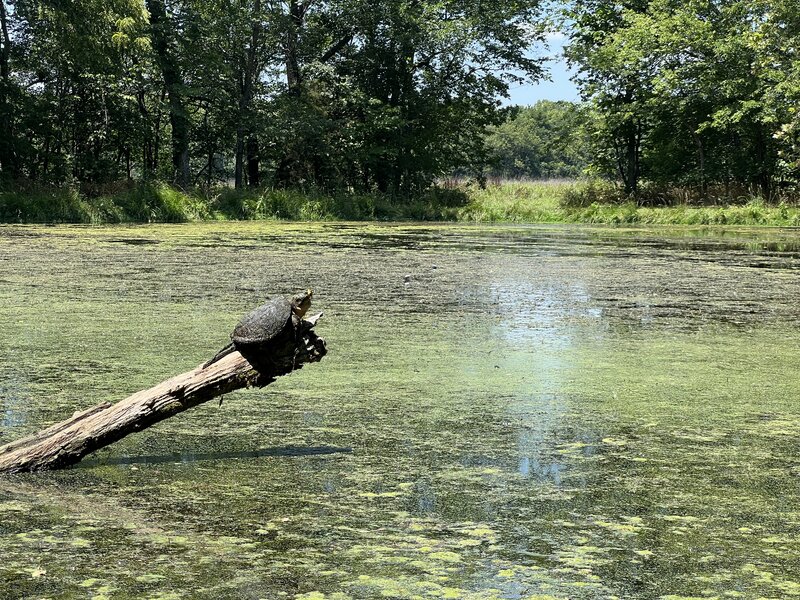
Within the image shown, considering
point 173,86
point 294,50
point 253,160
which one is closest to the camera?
point 173,86

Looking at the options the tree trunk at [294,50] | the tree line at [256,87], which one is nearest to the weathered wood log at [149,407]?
the tree line at [256,87]

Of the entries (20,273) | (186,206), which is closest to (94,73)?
(186,206)

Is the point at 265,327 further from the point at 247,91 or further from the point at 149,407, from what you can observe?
the point at 247,91

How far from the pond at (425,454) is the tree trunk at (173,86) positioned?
1298cm

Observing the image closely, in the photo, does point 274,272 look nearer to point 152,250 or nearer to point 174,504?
point 152,250

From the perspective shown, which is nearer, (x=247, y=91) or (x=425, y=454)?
(x=425, y=454)

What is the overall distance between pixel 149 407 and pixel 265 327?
397 millimetres

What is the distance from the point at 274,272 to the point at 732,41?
1390 centimetres

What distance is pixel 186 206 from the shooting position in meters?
16.4

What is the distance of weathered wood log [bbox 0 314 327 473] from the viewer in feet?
7.52

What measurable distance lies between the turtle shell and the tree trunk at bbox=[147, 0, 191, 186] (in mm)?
16522

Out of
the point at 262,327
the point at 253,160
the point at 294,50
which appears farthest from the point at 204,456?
the point at 253,160

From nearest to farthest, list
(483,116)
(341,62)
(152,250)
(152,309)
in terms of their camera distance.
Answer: (152,309) < (152,250) < (341,62) < (483,116)

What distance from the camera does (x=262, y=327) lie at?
2238 mm
